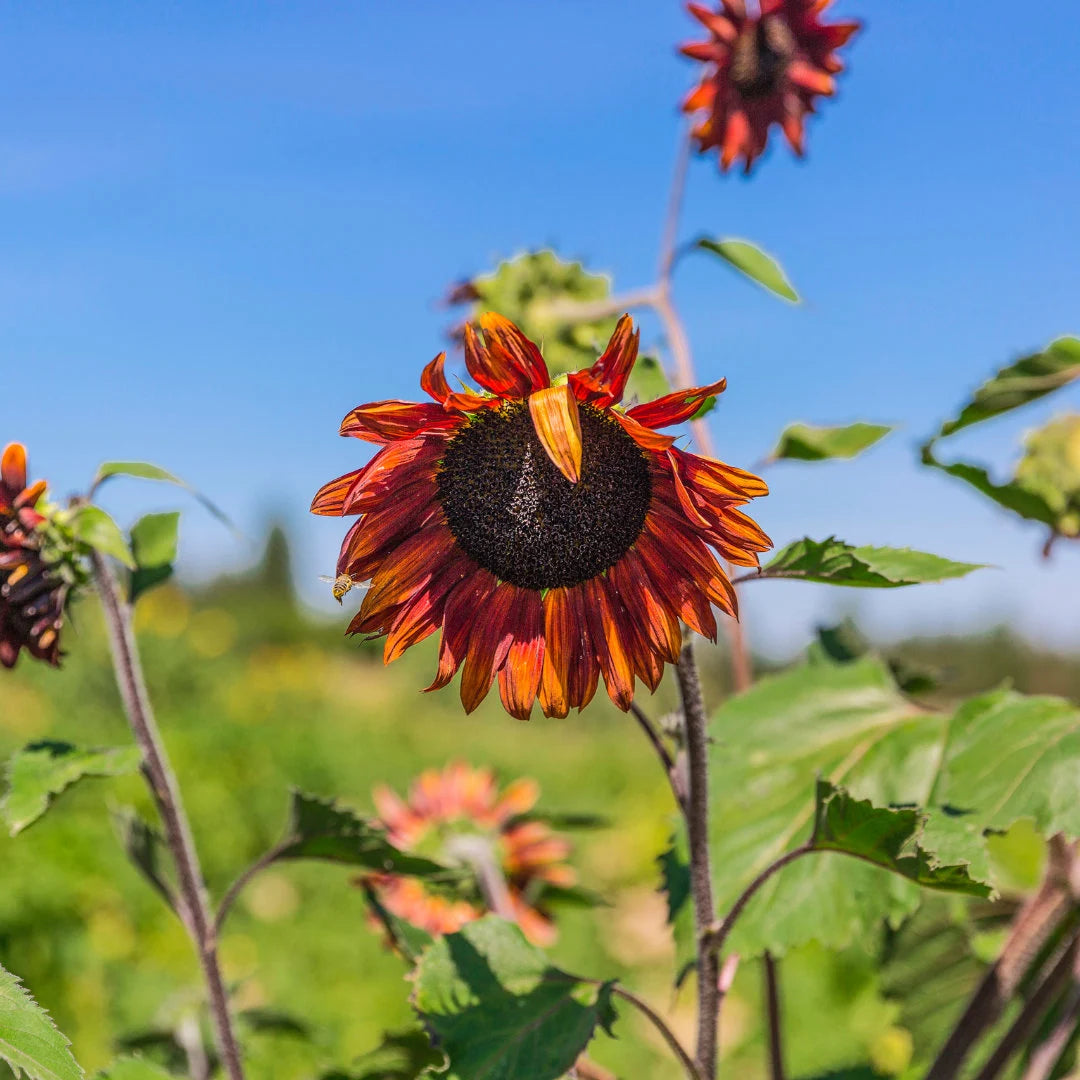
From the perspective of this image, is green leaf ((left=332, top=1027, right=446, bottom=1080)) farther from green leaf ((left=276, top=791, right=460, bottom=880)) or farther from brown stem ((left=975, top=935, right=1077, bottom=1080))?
brown stem ((left=975, top=935, right=1077, bottom=1080))

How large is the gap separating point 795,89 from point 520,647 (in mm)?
1294

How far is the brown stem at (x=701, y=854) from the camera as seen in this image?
80 cm

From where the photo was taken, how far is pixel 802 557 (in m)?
0.81

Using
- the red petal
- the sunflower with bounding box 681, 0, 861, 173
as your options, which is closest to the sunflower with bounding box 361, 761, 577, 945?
the red petal

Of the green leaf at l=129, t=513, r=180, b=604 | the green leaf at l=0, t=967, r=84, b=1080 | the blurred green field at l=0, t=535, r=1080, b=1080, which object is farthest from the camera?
the blurred green field at l=0, t=535, r=1080, b=1080

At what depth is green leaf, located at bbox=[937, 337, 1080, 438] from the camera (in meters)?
1.04

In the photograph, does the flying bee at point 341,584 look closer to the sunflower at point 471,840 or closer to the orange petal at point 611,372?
the orange petal at point 611,372

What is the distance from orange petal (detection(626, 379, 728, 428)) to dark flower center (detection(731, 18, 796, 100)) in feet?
4.02

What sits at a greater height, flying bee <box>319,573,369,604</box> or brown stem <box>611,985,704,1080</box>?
flying bee <box>319,573,369,604</box>

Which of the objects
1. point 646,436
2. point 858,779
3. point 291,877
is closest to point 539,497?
point 646,436

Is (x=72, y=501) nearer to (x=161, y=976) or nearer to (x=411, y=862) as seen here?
(x=411, y=862)

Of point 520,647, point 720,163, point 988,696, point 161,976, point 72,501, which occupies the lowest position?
point 161,976

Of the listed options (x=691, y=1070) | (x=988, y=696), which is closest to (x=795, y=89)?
(x=988, y=696)

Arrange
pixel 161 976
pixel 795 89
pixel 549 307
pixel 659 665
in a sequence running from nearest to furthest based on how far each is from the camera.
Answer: pixel 659 665 < pixel 549 307 < pixel 795 89 < pixel 161 976
